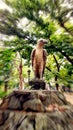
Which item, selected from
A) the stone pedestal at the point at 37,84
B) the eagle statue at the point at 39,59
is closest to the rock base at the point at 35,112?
the stone pedestal at the point at 37,84

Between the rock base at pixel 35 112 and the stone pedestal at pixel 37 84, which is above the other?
the stone pedestal at pixel 37 84

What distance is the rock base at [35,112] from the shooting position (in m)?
7.16

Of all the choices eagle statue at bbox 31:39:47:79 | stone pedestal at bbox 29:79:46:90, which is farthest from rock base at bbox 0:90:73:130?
eagle statue at bbox 31:39:47:79

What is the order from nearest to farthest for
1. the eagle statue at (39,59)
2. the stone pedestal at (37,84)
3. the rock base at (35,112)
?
the rock base at (35,112)
the stone pedestal at (37,84)
the eagle statue at (39,59)

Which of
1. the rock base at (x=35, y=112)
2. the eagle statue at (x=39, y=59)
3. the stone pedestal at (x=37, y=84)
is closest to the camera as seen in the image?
the rock base at (x=35, y=112)

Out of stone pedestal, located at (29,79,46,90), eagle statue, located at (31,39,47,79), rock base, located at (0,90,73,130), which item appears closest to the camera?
rock base, located at (0,90,73,130)

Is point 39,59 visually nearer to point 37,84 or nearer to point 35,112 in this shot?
point 37,84

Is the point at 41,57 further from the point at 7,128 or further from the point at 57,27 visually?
the point at 57,27

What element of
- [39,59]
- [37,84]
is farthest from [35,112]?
[39,59]

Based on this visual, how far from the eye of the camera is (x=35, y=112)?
7438 mm

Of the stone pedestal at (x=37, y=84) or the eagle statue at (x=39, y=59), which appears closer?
the stone pedestal at (x=37, y=84)

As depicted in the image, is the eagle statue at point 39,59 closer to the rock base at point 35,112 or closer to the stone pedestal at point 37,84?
the stone pedestal at point 37,84

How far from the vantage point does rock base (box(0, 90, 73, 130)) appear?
7.16 meters

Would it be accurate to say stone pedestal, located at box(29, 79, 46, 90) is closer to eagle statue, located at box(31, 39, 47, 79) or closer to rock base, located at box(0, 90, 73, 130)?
eagle statue, located at box(31, 39, 47, 79)
